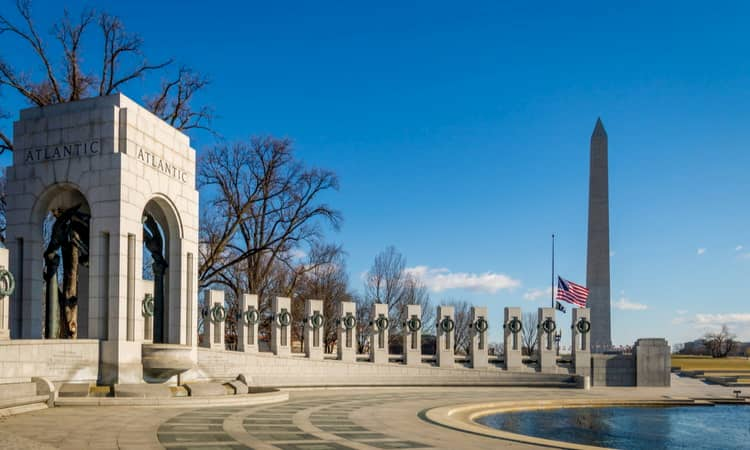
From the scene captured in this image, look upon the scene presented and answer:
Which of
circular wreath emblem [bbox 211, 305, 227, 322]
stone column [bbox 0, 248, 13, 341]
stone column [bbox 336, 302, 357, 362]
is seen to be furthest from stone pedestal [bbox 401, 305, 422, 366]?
stone column [bbox 0, 248, 13, 341]

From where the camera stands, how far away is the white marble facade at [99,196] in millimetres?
26781

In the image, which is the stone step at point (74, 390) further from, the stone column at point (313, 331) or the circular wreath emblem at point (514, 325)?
the circular wreath emblem at point (514, 325)

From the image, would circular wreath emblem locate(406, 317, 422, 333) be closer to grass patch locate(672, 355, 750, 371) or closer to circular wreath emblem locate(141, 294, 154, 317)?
circular wreath emblem locate(141, 294, 154, 317)

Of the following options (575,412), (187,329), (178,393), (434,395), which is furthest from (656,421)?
(187,329)

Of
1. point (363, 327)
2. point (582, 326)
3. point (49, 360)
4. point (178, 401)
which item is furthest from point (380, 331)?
point (363, 327)

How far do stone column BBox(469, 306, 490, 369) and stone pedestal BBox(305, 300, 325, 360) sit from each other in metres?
8.05

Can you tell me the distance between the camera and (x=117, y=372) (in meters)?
26.2

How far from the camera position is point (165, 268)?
30594mm

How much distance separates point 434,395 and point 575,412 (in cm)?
617

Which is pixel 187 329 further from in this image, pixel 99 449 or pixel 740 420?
pixel 740 420

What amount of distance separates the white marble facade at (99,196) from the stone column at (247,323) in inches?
340

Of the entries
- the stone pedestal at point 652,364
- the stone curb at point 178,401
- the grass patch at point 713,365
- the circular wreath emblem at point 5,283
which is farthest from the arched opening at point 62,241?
the grass patch at point 713,365

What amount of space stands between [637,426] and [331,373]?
16863 mm

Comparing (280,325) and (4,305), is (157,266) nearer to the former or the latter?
(4,305)
